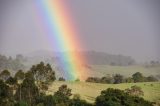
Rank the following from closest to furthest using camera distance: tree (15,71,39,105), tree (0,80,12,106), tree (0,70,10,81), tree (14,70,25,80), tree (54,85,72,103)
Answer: tree (0,80,12,106) → tree (54,85,72,103) → tree (15,71,39,105) → tree (14,70,25,80) → tree (0,70,10,81)

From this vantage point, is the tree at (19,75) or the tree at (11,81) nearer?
the tree at (11,81)

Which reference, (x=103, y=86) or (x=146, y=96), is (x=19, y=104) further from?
(x=103, y=86)

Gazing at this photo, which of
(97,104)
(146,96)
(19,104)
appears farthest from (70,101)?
(146,96)

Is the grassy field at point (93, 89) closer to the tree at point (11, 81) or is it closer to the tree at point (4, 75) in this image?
the tree at point (4, 75)

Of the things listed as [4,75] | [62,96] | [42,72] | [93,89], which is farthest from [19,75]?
[93,89]

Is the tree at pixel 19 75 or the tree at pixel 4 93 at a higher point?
the tree at pixel 19 75

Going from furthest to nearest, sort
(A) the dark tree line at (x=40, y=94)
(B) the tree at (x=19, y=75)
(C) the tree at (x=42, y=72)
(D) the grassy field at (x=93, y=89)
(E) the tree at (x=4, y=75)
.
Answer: (D) the grassy field at (x=93, y=89), (C) the tree at (x=42, y=72), (E) the tree at (x=4, y=75), (B) the tree at (x=19, y=75), (A) the dark tree line at (x=40, y=94)

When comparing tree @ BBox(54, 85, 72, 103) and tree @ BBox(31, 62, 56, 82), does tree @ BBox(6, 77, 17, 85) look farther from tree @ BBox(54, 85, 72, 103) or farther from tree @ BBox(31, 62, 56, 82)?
tree @ BBox(54, 85, 72, 103)

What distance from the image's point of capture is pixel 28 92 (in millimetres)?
112062

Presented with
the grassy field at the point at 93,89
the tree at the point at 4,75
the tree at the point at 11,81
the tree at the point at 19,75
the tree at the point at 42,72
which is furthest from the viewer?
the grassy field at the point at 93,89

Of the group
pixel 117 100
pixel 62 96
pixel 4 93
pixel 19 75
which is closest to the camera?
pixel 117 100

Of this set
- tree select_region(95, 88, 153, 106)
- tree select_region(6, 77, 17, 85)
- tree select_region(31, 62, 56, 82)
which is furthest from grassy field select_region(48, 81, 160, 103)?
tree select_region(6, 77, 17, 85)

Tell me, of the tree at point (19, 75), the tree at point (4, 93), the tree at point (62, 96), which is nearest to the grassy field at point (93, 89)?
the tree at point (62, 96)

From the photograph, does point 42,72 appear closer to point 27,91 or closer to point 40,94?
point 40,94
